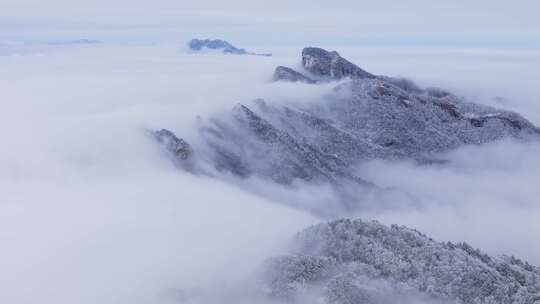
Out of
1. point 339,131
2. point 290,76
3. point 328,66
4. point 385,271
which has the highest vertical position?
point 385,271

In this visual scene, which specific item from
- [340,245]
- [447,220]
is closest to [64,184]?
[340,245]

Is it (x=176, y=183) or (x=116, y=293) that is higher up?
(x=116, y=293)

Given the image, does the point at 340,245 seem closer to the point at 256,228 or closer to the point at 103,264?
the point at 256,228

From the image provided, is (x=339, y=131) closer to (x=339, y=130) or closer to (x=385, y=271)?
(x=339, y=130)

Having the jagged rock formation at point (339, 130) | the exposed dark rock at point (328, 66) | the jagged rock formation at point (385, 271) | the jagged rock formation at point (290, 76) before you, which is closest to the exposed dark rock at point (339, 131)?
the jagged rock formation at point (339, 130)

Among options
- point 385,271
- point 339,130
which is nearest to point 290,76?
point 339,130

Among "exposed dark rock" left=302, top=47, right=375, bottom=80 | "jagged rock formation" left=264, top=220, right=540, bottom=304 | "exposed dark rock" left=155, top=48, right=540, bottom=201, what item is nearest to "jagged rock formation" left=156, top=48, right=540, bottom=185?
"exposed dark rock" left=155, top=48, right=540, bottom=201
